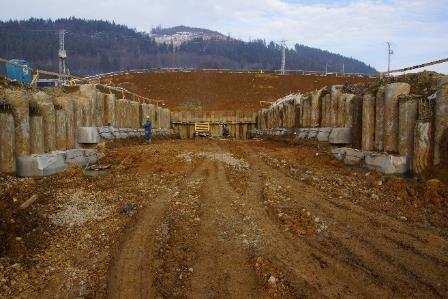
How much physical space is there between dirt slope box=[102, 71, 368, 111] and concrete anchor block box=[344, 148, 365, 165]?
4404cm

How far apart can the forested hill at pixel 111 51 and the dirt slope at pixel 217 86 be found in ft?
204

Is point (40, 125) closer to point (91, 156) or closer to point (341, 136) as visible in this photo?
point (91, 156)

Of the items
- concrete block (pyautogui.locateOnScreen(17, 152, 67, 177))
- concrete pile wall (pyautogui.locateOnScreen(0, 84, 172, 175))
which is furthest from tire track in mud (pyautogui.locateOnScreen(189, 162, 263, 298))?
concrete pile wall (pyautogui.locateOnScreen(0, 84, 172, 175))

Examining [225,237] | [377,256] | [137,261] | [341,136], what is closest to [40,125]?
[137,261]

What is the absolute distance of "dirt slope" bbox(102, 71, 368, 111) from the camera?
5875 cm

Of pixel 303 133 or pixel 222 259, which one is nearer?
pixel 222 259

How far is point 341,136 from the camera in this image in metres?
12.8

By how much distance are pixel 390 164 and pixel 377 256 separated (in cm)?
433

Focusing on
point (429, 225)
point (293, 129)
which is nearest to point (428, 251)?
point (429, 225)

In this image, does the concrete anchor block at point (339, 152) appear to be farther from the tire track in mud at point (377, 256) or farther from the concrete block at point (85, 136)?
the concrete block at point (85, 136)

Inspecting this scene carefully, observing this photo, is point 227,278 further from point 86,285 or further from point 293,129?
point 293,129

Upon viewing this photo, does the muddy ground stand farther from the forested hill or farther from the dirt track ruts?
the forested hill

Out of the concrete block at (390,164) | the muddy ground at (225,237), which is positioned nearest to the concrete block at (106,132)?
the muddy ground at (225,237)

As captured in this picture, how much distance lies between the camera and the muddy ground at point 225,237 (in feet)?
16.4
